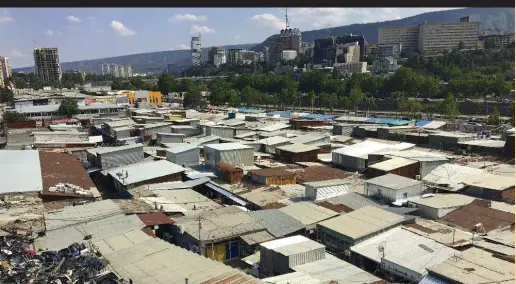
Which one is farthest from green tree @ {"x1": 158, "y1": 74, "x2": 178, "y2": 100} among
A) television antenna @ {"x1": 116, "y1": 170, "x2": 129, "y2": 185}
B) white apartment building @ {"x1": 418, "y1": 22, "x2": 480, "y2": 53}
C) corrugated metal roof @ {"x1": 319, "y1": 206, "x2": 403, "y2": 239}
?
white apartment building @ {"x1": 418, "y1": 22, "x2": 480, "y2": 53}

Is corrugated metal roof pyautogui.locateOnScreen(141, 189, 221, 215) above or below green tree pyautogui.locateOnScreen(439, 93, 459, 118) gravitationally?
below

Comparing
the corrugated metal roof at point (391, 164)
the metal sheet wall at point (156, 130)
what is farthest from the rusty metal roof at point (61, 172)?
the corrugated metal roof at point (391, 164)

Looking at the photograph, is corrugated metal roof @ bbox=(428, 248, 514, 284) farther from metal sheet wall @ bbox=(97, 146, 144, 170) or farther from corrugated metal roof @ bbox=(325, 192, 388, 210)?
metal sheet wall @ bbox=(97, 146, 144, 170)

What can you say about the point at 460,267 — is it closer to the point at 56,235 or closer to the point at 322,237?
the point at 322,237

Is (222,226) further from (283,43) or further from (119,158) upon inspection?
(283,43)

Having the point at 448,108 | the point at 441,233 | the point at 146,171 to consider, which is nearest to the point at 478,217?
the point at 441,233
